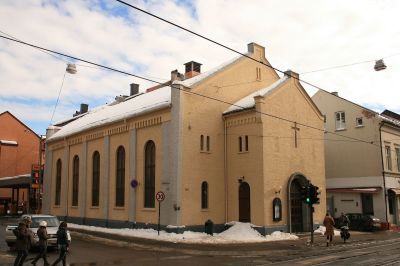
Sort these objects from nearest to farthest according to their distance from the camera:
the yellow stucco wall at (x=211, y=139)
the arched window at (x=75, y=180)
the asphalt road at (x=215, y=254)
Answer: the asphalt road at (x=215, y=254) → the yellow stucco wall at (x=211, y=139) → the arched window at (x=75, y=180)

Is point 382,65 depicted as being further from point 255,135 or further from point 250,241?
point 250,241

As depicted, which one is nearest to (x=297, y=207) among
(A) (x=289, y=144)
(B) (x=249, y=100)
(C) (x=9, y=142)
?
(A) (x=289, y=144)

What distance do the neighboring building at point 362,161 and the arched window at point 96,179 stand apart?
20215mm

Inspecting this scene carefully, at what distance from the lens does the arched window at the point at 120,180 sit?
3158cm

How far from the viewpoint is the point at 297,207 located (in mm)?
29891

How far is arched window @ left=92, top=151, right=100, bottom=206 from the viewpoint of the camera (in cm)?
3444

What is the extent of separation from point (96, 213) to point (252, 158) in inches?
522

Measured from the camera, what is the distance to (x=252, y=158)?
91.5 ft

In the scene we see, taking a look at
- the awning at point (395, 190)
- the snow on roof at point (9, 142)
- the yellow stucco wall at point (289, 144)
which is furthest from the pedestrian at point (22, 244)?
the snow on roof at point (9, 142)

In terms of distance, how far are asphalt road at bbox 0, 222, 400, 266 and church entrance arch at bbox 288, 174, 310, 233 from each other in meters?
4.68

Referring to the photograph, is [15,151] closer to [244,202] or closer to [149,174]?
[149,174]

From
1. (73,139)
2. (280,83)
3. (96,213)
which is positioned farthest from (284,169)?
(73,139)

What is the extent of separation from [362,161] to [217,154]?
1667 cm

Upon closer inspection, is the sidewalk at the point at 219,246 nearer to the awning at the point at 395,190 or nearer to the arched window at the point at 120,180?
the arched window at the point at 120,180
